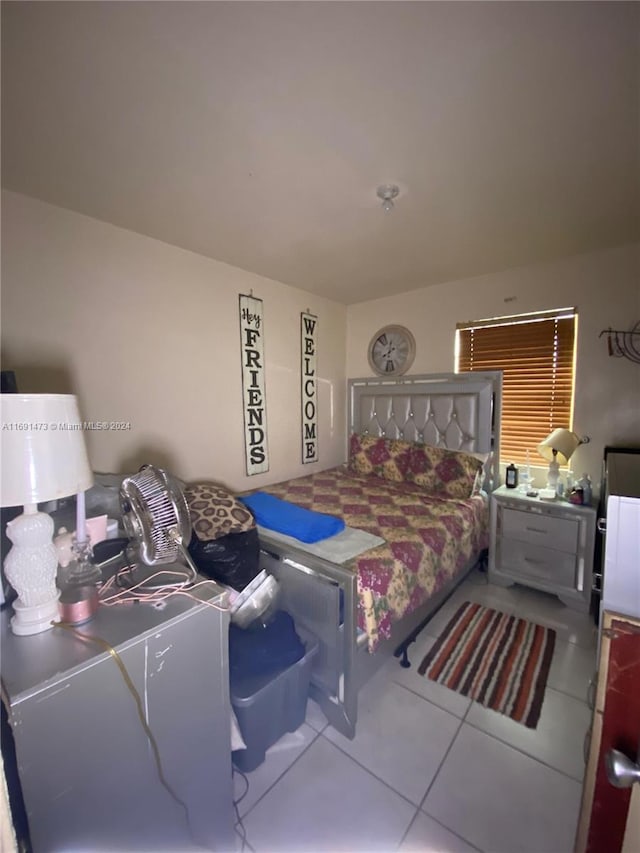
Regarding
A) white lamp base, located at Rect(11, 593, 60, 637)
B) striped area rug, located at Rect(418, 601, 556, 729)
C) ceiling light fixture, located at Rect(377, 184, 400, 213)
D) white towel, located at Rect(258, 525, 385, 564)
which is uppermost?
ceiling light fixture, located at Rect(377, 184, 400, 213)

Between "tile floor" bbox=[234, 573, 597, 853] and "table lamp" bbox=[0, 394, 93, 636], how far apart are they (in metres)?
1.12

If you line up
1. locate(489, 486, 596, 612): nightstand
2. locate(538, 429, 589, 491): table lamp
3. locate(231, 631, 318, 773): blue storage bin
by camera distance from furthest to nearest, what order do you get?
locate(538, 429, 589, 491): table lamp
locate(489, 486, 596, 612): nightstand
locate(231, 631, 318, 773): blue storage bin

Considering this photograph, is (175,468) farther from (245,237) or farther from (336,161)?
(336,161)

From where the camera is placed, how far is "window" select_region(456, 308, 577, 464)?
2596 mm

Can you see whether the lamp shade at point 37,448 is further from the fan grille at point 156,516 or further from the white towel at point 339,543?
the white towel at point 339,543

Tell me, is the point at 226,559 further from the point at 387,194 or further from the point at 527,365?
the point at 527,365

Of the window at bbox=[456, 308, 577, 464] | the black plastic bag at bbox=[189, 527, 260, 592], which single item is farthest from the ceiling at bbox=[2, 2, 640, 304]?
the black plastic bag at bbox=[189, 527, 260, 592]

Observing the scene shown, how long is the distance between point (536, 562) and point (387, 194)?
2590 mm

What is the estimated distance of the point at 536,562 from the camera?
243 centimetres

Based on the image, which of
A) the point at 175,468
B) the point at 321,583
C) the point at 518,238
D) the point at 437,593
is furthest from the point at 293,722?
the point at 518,238

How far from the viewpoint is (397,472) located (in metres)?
3.07

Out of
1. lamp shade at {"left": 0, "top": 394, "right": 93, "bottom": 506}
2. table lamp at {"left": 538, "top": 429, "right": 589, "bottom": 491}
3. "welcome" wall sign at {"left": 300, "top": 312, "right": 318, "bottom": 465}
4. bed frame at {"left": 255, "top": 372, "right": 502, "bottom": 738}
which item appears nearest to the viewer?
lamp shade at {"left": 0, "top": 394, "right": 93, "bottom": 506}

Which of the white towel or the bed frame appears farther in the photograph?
the white towel

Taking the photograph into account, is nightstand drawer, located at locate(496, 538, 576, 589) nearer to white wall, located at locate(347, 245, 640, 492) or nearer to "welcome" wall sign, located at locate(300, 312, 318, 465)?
white wall, located at locate(347, 245, 640, 492)
